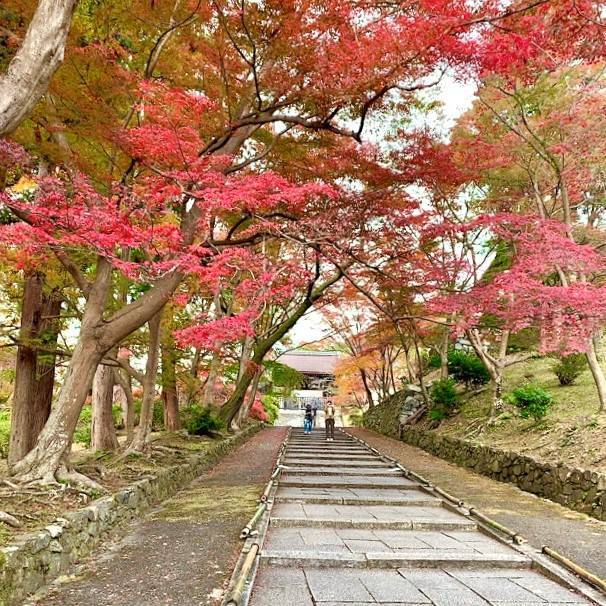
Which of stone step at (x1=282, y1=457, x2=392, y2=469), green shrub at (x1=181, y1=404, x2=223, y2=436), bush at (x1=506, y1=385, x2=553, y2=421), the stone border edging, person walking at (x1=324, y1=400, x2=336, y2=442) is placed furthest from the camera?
person walking at (x1=324, y1=400, x2=336, y2=442)

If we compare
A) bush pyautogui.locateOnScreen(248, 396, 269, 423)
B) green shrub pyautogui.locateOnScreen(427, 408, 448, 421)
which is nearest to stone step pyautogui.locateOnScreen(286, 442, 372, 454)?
green shrub pyautogui.locateOnScreen(427, 408, 448, 421)

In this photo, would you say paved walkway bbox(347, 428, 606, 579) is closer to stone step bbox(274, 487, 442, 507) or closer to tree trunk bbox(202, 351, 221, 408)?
stone step bbox(274, 487, 442, 507)

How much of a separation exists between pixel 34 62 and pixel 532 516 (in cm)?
823

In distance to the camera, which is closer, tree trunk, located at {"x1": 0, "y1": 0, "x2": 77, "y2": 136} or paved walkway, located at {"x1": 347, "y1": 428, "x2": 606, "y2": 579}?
tree trunk, located at {"x1": 0, "y1": 0, "x2": 77, "y2": 136}

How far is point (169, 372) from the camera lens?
15523 millimetres

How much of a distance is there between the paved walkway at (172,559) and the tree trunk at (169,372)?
589 cm

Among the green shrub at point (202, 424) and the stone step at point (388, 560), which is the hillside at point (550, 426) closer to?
the stone step at point (388, 560)

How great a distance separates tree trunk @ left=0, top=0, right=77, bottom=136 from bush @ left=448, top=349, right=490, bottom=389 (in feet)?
49.7

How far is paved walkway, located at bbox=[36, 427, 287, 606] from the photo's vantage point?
14.2ft

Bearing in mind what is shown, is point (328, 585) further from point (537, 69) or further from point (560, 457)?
point (537, 69)

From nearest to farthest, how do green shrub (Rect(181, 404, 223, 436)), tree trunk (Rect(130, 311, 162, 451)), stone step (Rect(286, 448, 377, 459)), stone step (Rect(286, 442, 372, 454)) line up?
tree trunk (Rect(130, 311, 162, 451)), stone step (Rect(286, 448, 377, 459)), green shrub (Rect(181, 404, 223, 436)), stone step (Rect(286, 442, 372, 454))

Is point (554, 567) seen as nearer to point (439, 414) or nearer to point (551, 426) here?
point (551, 426)

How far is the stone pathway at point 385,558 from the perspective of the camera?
425 cm

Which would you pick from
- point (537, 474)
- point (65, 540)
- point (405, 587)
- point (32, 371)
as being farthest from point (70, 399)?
point (537, 474)
